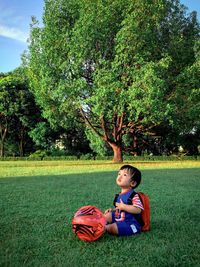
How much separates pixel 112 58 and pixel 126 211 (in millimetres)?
24991

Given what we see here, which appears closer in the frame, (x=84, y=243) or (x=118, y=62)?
(x=84, y=243)

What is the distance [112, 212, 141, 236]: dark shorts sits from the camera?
5328 millimetres

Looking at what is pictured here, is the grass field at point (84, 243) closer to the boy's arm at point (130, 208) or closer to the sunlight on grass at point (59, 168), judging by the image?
the boy's arm at point (130, 208)

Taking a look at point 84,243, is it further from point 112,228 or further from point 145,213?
point 145,213

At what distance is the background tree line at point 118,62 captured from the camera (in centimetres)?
2625

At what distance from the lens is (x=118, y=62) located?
27.0m

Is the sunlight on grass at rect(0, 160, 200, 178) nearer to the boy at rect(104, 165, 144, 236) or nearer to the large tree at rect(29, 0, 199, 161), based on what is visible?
the large tree at rect(29, 0, 199, 161)

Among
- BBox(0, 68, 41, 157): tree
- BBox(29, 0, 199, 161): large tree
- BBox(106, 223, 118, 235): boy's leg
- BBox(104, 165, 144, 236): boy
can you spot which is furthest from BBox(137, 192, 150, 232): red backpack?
BBox(0, 68, 41, 157): tree

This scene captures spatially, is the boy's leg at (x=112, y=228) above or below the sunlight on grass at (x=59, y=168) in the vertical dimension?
below

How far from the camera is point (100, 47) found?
2875 centimetres

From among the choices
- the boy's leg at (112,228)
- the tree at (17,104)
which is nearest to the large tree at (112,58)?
the tree at (17,104)

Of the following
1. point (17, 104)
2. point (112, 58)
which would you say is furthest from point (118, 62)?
point (17, 104)

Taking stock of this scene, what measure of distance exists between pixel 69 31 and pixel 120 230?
25393mm

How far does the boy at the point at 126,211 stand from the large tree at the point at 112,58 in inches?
771
